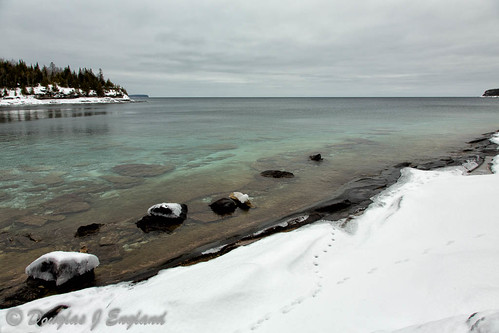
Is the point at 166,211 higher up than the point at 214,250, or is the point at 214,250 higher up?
the point at 166,211

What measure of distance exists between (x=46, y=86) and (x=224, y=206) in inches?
5779

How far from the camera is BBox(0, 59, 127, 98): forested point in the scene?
114250 mm

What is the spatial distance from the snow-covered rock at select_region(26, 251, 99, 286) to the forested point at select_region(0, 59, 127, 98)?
136493mm

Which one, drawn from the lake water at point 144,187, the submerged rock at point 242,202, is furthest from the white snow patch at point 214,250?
the submerged rock at point 242,202

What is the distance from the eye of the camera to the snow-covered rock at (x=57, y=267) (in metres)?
6.43

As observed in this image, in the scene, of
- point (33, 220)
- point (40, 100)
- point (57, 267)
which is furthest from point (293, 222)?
point (40, 100)

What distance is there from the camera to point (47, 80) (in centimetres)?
12344

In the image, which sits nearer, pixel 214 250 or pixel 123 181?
pixel 214 250

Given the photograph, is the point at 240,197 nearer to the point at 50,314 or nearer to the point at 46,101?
the point at 50,314

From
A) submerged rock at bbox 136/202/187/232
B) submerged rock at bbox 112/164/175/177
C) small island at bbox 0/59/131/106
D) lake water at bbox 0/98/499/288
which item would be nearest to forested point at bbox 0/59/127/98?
small island at bbox 0/59/131/106

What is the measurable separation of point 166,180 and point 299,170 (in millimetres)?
7469

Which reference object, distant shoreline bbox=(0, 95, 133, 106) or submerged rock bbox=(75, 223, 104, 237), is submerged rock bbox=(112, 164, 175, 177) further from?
distant shoreline bbox=(0, 95, 133, 106)

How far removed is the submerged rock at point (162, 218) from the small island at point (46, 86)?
124861 millimetres

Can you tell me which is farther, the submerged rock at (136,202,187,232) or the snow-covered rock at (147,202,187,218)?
the snow-covered rock at (147,202,187,218)
